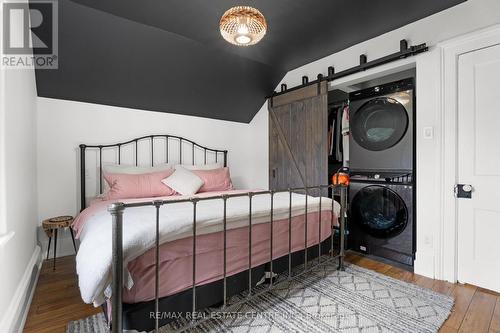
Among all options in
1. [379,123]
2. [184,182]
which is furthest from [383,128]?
[184,182]

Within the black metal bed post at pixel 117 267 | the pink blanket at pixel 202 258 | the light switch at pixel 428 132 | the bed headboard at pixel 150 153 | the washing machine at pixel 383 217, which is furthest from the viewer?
the bed headboard at pixel 150 153

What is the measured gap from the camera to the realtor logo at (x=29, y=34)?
4.98 feet

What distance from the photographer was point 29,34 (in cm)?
203

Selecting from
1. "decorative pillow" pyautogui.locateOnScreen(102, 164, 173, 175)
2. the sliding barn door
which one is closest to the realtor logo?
"decorative pillow" pyautogui.locateOnScreen(102, 164, 173, 175)

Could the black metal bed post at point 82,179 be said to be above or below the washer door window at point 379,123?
below

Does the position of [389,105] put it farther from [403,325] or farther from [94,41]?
[94,41]

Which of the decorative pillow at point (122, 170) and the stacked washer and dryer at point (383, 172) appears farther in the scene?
the decorative pillow at point (122, 170)

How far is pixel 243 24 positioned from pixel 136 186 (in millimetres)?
1841

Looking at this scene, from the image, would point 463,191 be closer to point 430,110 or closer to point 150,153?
point 430,110

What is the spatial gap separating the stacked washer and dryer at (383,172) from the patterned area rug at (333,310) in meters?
0.52

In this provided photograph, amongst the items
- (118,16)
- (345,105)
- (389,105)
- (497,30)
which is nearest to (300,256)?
(389,105)

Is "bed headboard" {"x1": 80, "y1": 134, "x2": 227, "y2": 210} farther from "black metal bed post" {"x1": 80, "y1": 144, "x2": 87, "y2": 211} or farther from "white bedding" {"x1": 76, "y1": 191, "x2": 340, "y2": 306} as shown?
"white bedding" {"x1": 76, "y1": 191, "x2": 340, "y2": 306}

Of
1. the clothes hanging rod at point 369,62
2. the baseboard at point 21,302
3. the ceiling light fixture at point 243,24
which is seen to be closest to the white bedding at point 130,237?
the baseboard at point 21,302

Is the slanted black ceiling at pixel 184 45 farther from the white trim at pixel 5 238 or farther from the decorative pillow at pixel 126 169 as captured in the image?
the white trim at pixel 5 238
